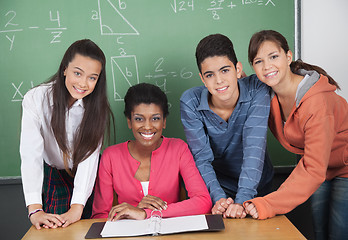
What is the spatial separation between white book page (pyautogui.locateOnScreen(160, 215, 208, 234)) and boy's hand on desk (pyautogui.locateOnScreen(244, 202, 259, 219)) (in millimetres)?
181

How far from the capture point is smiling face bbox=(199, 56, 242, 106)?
1.65 m

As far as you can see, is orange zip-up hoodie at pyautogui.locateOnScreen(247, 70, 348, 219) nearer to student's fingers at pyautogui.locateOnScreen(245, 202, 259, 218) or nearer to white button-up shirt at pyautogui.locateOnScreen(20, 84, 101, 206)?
student's fingers at pyautogui.locateOnScreen(245, 202, 259, 218)

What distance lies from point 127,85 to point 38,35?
0.65 metres

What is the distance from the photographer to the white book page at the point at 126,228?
1.24 meters

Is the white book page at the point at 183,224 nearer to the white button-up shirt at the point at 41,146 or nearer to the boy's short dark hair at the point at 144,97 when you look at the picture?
the white button-up shirt at the point at 41,146

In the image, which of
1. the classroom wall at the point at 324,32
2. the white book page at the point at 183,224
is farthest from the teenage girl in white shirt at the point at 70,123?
the classroom wall at the point at 324,32

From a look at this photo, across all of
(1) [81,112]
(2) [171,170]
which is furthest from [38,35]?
(2) [171,170]

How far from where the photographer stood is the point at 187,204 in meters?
1.52

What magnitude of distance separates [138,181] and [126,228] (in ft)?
1.33

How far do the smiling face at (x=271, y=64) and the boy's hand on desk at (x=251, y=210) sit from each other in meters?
0.58

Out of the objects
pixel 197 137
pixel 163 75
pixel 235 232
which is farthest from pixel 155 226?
pixel 163 75

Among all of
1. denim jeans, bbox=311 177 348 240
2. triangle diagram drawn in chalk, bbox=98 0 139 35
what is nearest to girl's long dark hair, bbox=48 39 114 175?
triangle diagram drawn in chalk, bbox=98 0 139 35

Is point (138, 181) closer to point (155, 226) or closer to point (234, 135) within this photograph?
point (155, 226)

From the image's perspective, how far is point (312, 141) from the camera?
1.44m
